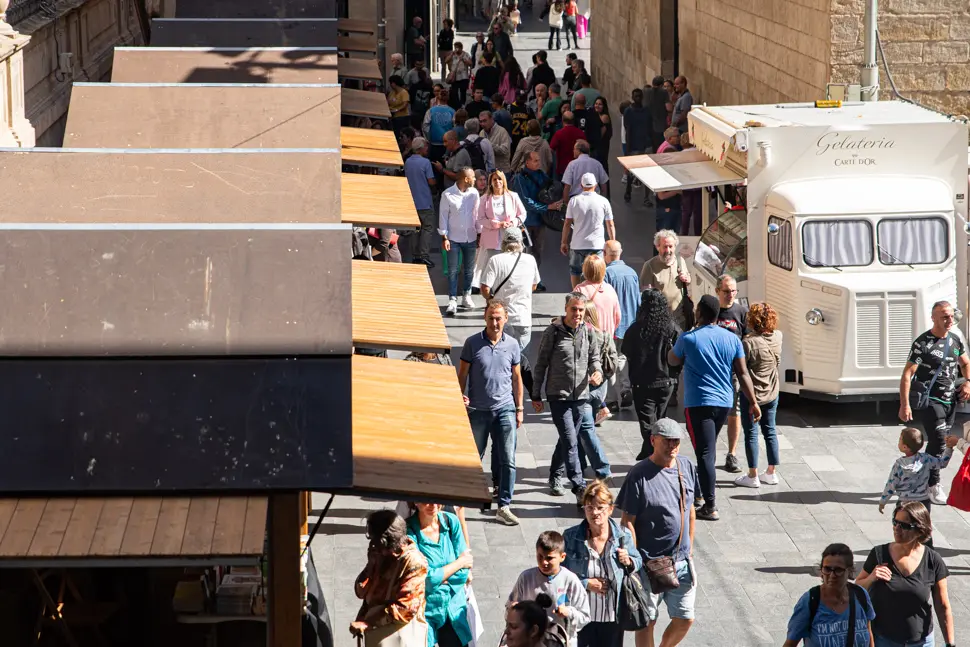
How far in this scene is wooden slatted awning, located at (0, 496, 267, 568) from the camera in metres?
5.44

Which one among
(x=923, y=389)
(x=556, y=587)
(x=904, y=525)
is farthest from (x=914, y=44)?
(x=556, y=587)

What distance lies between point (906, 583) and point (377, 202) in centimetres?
510

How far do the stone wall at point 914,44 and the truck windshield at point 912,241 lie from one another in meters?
5.23

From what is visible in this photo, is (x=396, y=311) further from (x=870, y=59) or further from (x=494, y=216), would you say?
(x=870, y=59)

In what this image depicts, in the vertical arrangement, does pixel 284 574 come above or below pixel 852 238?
above

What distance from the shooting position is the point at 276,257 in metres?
6.21

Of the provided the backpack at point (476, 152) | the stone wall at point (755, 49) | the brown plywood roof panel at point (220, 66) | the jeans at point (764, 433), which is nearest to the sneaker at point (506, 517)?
the jeans at point (764, 433)

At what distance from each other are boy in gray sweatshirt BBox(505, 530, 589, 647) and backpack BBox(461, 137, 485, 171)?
1269 cm

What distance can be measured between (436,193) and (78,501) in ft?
56.4

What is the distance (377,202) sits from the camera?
11328 millimetres

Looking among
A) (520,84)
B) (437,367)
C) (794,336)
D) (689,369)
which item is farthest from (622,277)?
(520,84)

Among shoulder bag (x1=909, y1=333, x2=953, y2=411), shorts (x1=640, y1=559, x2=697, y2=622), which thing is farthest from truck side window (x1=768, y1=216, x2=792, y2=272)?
shorts (x1=640, y1=559, x2=697, y2=622)

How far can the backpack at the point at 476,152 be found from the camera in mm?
19812

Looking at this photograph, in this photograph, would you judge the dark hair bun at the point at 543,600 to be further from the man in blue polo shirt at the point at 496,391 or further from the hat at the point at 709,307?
the hat at the point at 709,307
